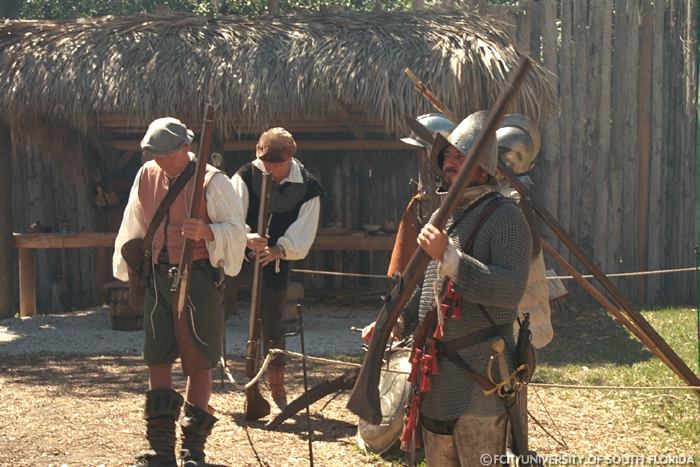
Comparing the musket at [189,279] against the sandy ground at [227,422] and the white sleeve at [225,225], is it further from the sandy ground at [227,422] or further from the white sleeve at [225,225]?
the sandy ground at [227,422]

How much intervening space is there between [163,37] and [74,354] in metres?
3.25

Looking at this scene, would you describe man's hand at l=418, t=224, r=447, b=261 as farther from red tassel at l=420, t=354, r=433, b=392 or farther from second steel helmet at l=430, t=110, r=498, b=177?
red tassel at l=420, t=354, r=433, b=392

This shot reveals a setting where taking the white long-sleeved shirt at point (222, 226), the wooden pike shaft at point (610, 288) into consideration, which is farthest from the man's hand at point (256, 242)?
the wooden pike shaft at point (610, 288)

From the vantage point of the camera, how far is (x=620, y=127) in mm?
11008

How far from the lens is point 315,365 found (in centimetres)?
834

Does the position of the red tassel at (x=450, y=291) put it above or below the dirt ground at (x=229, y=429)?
above

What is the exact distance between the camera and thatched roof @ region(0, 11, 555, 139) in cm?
952

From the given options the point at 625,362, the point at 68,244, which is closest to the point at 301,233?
the point at 625,362

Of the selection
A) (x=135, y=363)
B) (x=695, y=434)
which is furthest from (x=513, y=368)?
(x=135, y=363)

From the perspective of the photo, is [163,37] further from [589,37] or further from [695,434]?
[695,434]

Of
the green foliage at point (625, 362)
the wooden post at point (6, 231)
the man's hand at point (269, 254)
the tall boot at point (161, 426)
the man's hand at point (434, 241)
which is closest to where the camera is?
the man's hand at point (434, 241)

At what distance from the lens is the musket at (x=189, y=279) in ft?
16.3

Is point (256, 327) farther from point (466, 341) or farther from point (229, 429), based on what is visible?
point (466, 341)

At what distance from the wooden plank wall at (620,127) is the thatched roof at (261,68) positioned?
118 centimetres
